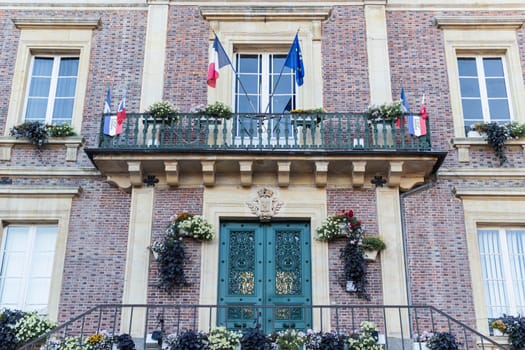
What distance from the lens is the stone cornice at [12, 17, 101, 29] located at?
1388 centimetres

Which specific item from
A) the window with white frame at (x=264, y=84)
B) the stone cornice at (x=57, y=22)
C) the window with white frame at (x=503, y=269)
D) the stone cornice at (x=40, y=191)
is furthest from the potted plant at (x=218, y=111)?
the window with white frame at (x=503, y=269)

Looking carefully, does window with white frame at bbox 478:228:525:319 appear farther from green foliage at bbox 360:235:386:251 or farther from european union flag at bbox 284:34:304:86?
european union flag at bbox 284:34:304:86

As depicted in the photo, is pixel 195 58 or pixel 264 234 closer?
pixel 264 234

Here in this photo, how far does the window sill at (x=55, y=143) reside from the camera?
1275cm

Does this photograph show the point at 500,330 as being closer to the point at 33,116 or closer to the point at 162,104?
the point at 162,104

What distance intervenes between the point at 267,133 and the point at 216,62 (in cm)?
161

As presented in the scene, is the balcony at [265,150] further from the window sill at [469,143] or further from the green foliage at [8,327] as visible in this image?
the green foliage at [8,327]

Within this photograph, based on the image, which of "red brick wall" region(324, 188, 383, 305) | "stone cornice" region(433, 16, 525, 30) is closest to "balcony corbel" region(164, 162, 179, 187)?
"red brick wall" region(324, 188, 383, 305)

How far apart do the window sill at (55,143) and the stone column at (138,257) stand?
4.81ft

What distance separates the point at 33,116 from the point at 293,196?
17.7 ft

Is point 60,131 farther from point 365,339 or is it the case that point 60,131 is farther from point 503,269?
point 503,269

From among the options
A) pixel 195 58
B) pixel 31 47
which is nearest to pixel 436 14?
pixel 195 58

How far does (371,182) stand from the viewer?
12.3m

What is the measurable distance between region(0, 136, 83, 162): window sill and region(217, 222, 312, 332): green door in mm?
3164
